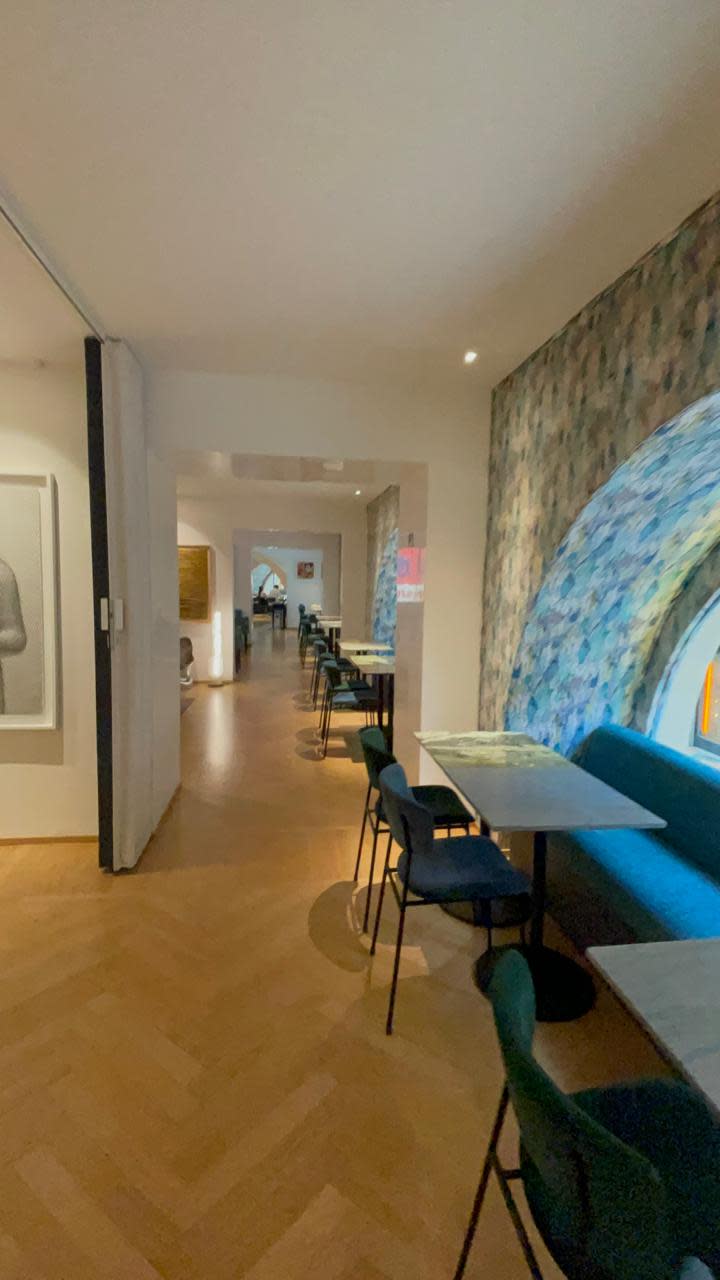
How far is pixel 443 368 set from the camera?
324cm

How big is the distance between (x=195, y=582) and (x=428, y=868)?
6806mm

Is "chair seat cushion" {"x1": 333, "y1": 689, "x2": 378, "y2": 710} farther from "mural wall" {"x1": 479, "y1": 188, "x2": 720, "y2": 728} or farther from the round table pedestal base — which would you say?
the round table pedestal base

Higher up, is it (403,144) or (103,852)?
(403,144)

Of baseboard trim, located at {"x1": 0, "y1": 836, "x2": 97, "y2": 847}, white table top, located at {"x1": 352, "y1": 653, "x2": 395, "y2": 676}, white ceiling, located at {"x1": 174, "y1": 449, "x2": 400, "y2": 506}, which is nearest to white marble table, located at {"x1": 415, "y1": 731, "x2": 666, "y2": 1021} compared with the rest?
white ceiling, located at {"x1": 174, "y1": 449, "x2": 400, "y2": 506}

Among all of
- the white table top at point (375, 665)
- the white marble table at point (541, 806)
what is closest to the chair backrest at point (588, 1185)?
the white marble table at point (541, 806)

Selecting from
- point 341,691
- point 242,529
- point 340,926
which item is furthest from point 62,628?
point 242,529

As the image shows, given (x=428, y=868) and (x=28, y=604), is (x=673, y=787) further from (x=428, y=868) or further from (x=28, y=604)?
(x=28, y=604)

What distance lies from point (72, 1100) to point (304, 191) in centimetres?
278

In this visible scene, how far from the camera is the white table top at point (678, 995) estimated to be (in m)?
0.96

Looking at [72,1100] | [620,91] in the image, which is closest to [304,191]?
[620,91]

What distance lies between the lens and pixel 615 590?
3.01 metres

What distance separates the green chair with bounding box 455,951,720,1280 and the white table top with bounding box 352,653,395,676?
12.9ft

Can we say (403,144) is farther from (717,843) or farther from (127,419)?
(717,843)

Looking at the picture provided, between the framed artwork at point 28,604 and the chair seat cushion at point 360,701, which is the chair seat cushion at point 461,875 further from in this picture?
the chair seat cushion at point 360,701
